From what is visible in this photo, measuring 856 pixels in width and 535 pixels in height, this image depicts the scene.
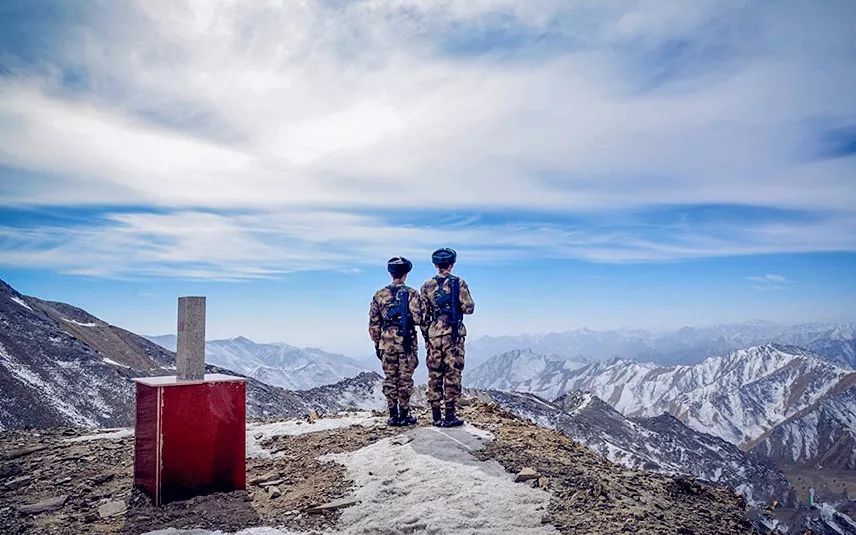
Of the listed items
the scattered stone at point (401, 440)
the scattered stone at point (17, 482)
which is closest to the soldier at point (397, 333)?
the scattered stone at point (401, 440)

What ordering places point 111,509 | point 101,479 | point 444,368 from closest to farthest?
point 111,509 < point 101,479 < point 444,368

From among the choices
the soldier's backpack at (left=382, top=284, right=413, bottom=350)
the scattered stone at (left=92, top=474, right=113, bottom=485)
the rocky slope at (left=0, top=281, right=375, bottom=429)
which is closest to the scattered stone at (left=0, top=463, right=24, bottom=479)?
the scattered stone at (left=92, top=474, right=113, bottom=485)

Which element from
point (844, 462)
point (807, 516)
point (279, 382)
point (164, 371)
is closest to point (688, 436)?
point (807, 516)

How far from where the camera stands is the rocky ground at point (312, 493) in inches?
291

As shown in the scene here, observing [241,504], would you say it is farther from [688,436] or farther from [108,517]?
[688,436]

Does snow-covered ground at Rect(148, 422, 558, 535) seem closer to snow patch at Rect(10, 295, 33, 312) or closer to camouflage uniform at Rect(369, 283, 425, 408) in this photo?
camouflage uniform at Rect(369, 283, 425, 408)

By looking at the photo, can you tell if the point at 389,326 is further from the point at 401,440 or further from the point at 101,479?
the point at 101,479

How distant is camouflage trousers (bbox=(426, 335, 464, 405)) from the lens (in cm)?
1125

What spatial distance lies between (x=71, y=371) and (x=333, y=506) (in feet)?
117

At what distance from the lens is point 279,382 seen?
196 meters

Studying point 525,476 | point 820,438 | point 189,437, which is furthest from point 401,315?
point 820,438

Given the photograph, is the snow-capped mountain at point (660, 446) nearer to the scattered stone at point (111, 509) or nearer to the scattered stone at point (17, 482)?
the scattered stone at point (17, 482)

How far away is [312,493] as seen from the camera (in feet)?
28.2

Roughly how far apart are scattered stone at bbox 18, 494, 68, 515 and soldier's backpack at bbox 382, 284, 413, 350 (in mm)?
5841
